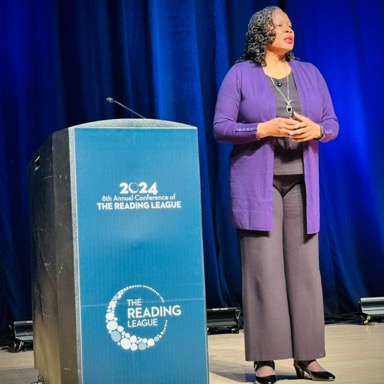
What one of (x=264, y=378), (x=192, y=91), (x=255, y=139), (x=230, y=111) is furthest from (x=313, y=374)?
(x=192, y=91)

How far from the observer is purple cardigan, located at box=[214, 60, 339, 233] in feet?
8.32

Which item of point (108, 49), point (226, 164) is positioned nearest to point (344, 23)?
point (226, 164)

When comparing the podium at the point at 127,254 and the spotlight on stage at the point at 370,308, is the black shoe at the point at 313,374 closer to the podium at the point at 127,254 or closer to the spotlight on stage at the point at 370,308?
the podium at the point at 127,254

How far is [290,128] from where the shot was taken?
2.47 m

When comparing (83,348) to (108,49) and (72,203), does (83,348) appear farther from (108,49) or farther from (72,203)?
(108,49)

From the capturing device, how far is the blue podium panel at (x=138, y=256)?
1.82m

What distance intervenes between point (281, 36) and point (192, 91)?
1.64 metres

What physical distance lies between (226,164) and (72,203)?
8.35 ft

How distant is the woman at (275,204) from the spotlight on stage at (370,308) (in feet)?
5.22

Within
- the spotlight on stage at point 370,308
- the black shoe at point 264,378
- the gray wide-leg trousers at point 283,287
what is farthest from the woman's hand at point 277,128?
the spotlight on stage at point 370,308

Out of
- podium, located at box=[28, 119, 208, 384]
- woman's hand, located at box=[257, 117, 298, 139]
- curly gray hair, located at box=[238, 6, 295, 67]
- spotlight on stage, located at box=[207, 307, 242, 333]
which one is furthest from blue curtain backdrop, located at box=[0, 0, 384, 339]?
podium, located at box=[28, 119, 208, 384]

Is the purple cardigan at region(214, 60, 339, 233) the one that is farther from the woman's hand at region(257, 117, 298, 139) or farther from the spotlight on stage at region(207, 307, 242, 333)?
the spotlight on stage at region(207, 307, 242, 333)

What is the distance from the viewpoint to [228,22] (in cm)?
441

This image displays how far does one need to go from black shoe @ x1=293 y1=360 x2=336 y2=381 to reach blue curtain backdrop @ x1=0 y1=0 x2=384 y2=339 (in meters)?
1.63
